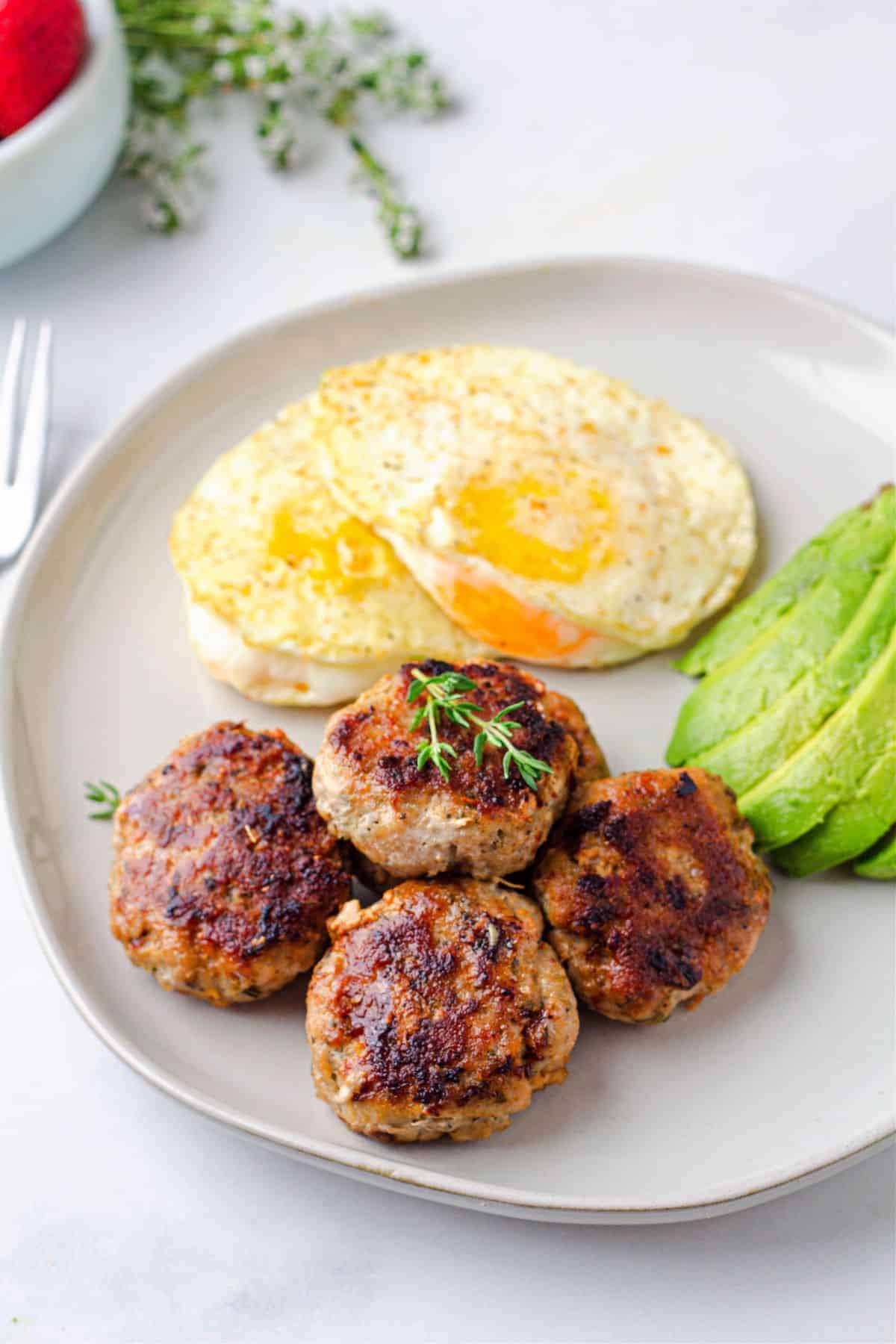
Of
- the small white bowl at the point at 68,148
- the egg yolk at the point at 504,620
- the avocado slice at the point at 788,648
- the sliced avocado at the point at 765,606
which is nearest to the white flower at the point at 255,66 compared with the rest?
the small white bowl at the point at 68,148

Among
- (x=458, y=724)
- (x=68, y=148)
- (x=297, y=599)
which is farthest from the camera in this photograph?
(x=68, y=148)

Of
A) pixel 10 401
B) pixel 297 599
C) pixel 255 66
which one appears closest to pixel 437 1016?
pixel 297 599

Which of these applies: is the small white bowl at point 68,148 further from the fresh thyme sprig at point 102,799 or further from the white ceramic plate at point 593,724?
the fresh thyme sprig at point 102,799

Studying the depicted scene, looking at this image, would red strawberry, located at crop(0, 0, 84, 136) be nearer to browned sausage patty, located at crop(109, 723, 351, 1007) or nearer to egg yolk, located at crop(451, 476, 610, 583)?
egg yolk, located at crop(451, 476, 610, 583)

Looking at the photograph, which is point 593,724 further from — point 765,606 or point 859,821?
point 859,821

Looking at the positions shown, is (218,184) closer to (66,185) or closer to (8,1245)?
(66,185)

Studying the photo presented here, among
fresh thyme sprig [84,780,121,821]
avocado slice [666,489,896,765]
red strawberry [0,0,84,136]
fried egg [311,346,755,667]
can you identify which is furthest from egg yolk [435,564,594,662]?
red strawberry [0,0,84,136]
